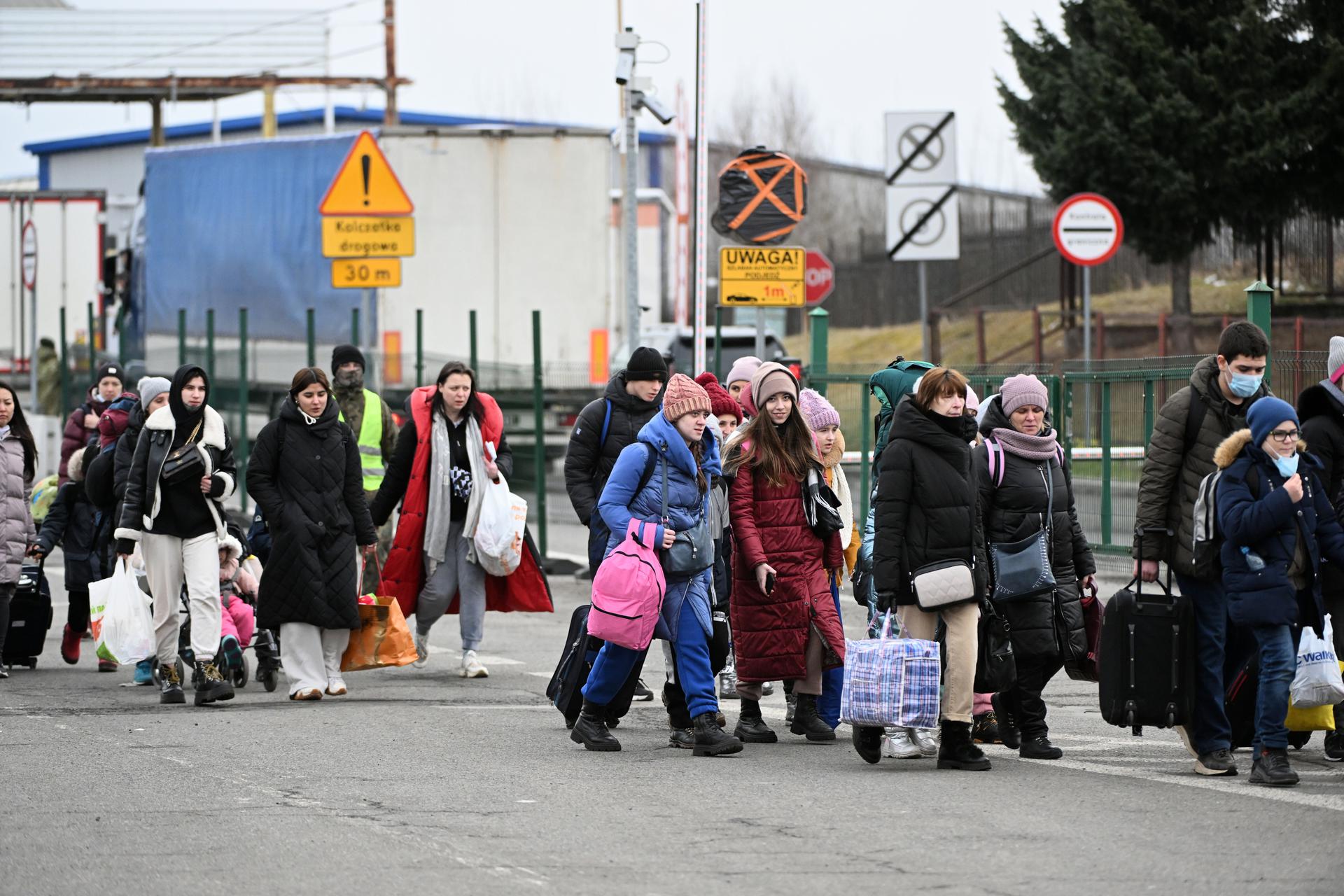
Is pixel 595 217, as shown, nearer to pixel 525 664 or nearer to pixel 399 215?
pixel 399 215

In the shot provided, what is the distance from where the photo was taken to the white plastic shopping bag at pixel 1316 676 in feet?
27.6

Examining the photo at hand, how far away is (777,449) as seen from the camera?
959cm

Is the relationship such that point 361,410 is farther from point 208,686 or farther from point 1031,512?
point 1031,512

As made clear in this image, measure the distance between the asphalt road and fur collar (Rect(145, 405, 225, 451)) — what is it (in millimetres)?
1518

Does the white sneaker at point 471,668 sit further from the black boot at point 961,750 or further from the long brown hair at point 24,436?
the black boot at point 961,750

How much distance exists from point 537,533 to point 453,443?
746 cm

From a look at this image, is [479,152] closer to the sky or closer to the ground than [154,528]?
closer to the sky

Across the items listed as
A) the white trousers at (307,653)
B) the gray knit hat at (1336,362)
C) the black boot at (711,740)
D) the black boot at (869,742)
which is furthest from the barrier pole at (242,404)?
the gray knit hat at (1336,362)

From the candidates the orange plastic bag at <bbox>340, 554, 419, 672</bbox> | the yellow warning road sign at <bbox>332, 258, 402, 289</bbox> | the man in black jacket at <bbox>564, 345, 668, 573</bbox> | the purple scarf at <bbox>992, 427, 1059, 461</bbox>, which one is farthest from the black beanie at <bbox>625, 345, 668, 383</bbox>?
the yellow warning road sign at <bbox>332, 258, 402, 289</bbox>

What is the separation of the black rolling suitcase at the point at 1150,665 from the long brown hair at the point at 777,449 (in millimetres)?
1668

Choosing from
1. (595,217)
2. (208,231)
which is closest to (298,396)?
(595,217)

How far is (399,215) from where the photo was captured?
61.3 feet

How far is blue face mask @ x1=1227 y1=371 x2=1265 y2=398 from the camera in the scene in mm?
8773

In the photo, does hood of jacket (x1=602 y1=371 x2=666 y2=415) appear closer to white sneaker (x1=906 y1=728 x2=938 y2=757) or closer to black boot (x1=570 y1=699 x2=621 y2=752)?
black boot (x1=570 y1=699 x2=621 y2=752)
